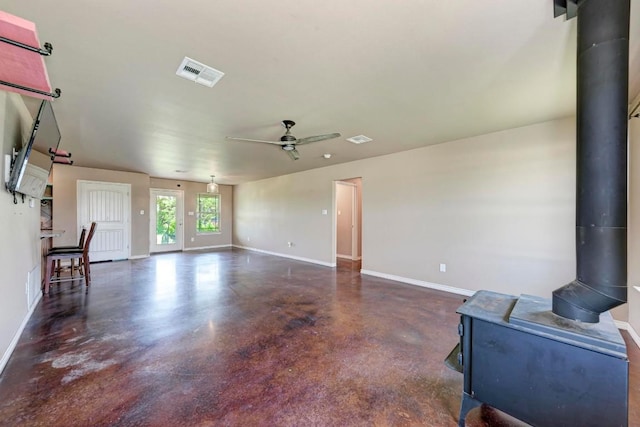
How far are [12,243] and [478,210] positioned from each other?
544cm

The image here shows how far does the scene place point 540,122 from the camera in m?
3.44

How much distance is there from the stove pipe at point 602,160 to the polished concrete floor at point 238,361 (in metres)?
1.02

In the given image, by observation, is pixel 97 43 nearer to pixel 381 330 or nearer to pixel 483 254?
pixel 381 330

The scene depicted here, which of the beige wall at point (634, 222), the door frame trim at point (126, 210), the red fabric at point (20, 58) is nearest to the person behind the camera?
the red fabric at point (20, 58)

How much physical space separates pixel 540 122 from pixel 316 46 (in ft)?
10.6

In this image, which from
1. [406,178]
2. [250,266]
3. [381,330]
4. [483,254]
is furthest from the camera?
[250,266]

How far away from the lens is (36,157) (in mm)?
2625

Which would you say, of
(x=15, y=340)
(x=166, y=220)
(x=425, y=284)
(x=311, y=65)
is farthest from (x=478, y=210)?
(x=166, y=220)

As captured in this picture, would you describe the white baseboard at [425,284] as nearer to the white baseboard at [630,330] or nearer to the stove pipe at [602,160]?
the white baseboard at [630,330]

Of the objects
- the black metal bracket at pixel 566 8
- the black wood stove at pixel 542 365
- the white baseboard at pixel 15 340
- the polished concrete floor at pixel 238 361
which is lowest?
the polished concrete floor at pixel 238 361

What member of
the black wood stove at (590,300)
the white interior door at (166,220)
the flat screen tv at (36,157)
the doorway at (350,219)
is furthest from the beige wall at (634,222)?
the white interior door at (166,220)

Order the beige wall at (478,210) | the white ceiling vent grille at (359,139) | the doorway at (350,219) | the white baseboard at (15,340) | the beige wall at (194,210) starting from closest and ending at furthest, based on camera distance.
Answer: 1. the white baseboard at (15,340)
2. the beige wall at (478,210)
3. the white ceiling vent grille at (359,139)
4. the doorway at (350,219)
5. the beige wall at (194,210)

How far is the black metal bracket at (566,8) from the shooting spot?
4.92 ft

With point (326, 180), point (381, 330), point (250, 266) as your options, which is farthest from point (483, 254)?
point (250, 266)
